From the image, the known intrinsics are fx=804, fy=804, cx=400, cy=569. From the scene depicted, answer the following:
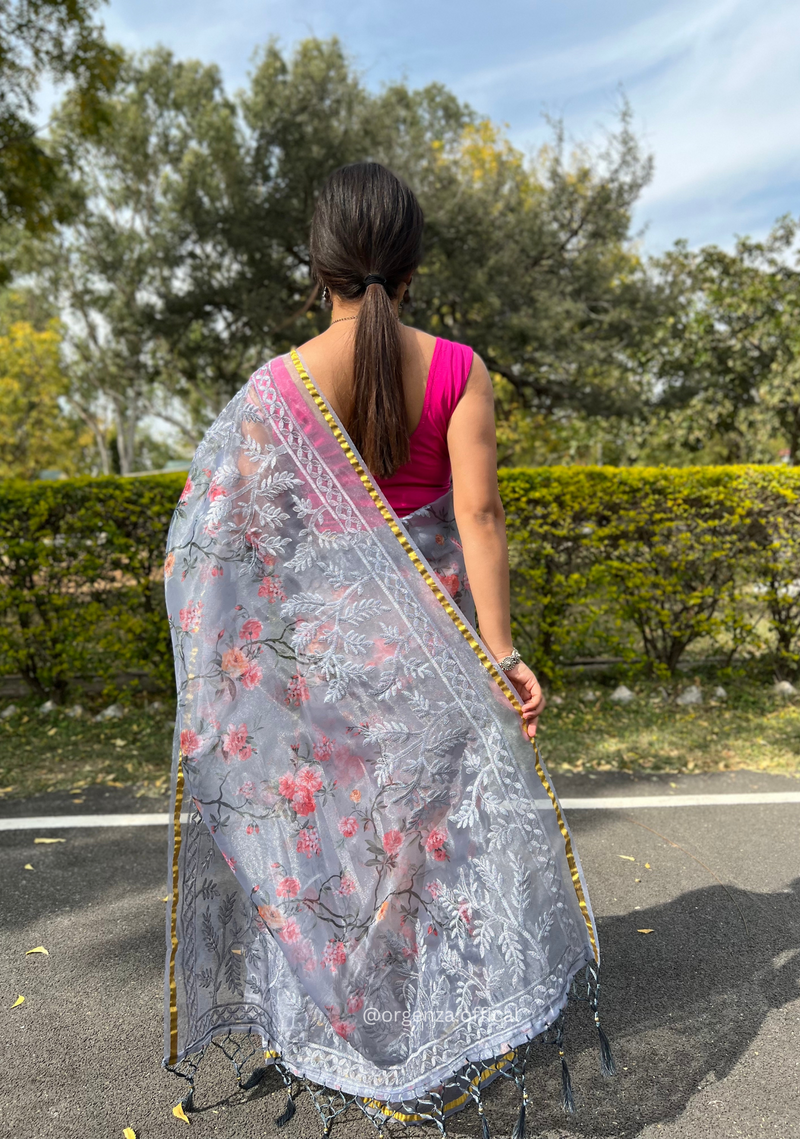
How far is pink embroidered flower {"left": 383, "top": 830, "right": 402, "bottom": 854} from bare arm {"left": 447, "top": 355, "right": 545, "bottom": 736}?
1.22ft

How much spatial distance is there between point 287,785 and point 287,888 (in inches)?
8.9

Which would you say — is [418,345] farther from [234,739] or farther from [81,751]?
[81,751]

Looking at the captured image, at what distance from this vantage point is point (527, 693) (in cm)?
183

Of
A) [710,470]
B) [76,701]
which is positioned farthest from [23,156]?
[710,470]

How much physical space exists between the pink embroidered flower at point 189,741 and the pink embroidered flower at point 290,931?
43cm

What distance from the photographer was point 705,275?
13734 millimetres

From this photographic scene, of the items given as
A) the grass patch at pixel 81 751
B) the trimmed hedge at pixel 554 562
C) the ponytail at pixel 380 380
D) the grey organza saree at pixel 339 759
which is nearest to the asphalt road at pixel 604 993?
the grey organza saree at pixel 339 759

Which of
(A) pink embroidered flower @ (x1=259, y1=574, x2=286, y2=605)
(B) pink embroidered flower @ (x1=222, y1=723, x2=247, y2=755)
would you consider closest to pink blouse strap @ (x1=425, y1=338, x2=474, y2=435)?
(A) pink embroidered flower @ (x1=259, y1=574, x2=286, y2=605)

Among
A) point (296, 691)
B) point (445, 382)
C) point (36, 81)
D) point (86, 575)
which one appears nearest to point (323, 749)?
point (296, 691)

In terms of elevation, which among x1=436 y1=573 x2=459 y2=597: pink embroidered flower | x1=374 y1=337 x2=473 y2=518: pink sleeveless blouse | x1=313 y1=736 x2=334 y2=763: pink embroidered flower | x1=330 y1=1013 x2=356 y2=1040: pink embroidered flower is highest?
x1=374 y1=337 x2=473 y2=518: pink sleeveless blouse

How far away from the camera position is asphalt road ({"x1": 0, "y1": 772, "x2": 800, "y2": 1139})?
74.1 inches

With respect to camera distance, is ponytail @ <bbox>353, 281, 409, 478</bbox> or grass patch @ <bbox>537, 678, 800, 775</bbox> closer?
ponytail @ <bbox>353, 281, 409, 478</bbox>

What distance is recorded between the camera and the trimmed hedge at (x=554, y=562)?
16.4 feet

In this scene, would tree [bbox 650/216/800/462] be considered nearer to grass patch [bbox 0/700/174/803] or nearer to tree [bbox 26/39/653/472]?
tree [bbox 26/39/653/472]
